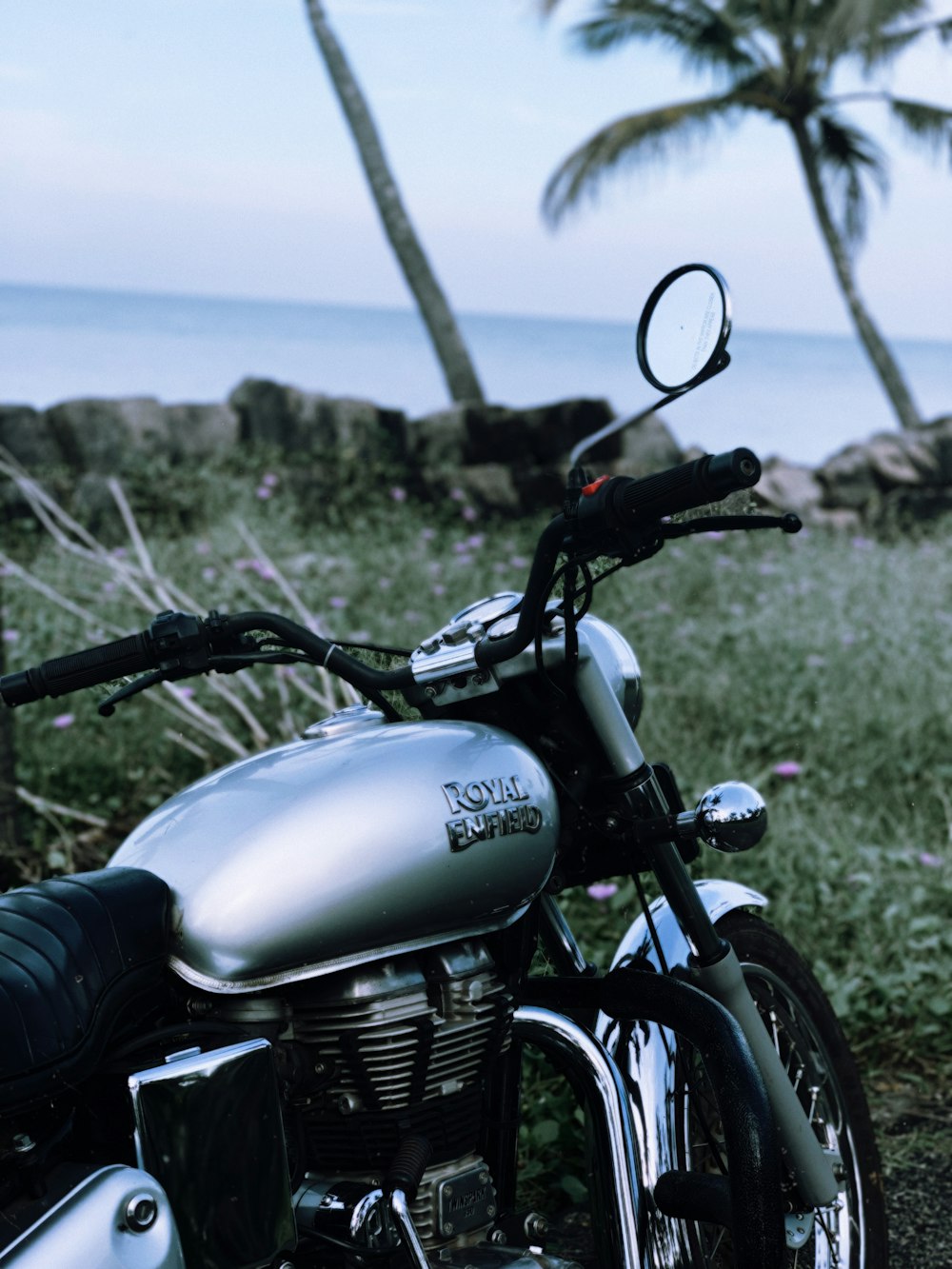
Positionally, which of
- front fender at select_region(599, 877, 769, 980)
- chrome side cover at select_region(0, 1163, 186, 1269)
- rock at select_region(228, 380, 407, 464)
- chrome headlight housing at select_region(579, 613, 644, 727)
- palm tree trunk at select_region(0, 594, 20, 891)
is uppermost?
rock at select_region(228, 380, 407, 464)

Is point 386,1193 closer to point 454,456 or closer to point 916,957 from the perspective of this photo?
point 916,957

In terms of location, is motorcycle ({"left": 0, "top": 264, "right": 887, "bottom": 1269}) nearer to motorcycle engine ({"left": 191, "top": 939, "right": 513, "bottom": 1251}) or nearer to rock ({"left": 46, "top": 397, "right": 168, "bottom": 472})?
motorcycle engine ({"left": 191, "top": 939, "right": 513, "bottom": 1251})

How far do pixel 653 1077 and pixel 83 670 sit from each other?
86 centimetres

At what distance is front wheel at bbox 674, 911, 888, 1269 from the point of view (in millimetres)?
2031

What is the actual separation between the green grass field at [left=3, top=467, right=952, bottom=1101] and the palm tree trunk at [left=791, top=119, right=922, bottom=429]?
18.6ft

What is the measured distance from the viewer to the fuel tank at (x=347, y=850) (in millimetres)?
1422

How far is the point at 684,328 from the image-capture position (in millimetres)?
1556

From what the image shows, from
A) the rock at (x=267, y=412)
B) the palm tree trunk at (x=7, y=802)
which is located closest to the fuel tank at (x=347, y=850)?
the palm tree trunk at (x=7, y=802)

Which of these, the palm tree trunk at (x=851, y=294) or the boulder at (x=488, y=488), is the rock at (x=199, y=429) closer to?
the boulder at (x=488, y=488)

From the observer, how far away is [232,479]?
751cm

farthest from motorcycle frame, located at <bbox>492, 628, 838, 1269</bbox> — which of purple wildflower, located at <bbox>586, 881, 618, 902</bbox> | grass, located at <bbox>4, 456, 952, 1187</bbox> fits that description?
purple wildflower, located at <bbox>586, 881, 618, 902</bbox>

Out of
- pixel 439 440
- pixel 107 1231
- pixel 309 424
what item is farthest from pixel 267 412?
pixel 107 1231

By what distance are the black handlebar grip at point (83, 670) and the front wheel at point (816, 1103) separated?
2.93 feet

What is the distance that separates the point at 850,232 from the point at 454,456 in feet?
23.0
